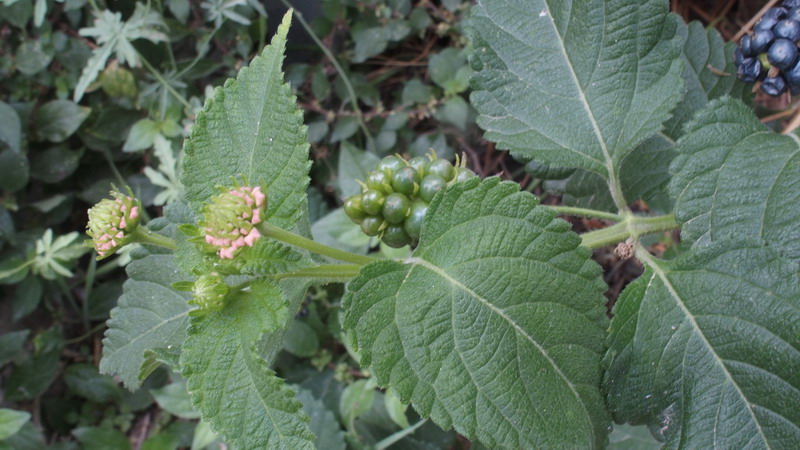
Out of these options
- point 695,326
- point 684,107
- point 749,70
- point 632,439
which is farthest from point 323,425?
point 749,70

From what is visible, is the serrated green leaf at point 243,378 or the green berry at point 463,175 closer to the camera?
the serrated green leaf at point 243,378

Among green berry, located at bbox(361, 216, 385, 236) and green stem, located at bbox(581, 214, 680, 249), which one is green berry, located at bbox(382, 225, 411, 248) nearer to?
green berry, located at bbox(361, 216, 385, 236)

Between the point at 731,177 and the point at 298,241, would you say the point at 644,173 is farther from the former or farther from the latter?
the point at 298,241

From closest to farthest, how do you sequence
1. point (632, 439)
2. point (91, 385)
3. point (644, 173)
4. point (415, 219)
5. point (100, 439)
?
1. point (415, 219)
2. point (644, 173)
3. point (632, 439)
4. point (100, 439)
5. point (91, 385)

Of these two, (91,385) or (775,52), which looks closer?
(775,52)

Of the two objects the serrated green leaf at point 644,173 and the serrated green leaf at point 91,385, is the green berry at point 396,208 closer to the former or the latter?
the serrated green leaf at point 644,173

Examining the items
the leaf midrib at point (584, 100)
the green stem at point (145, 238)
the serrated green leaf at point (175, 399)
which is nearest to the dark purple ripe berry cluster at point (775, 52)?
the leaf midrib at point (584, 100)

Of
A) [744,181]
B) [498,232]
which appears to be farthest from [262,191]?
[744,181]
